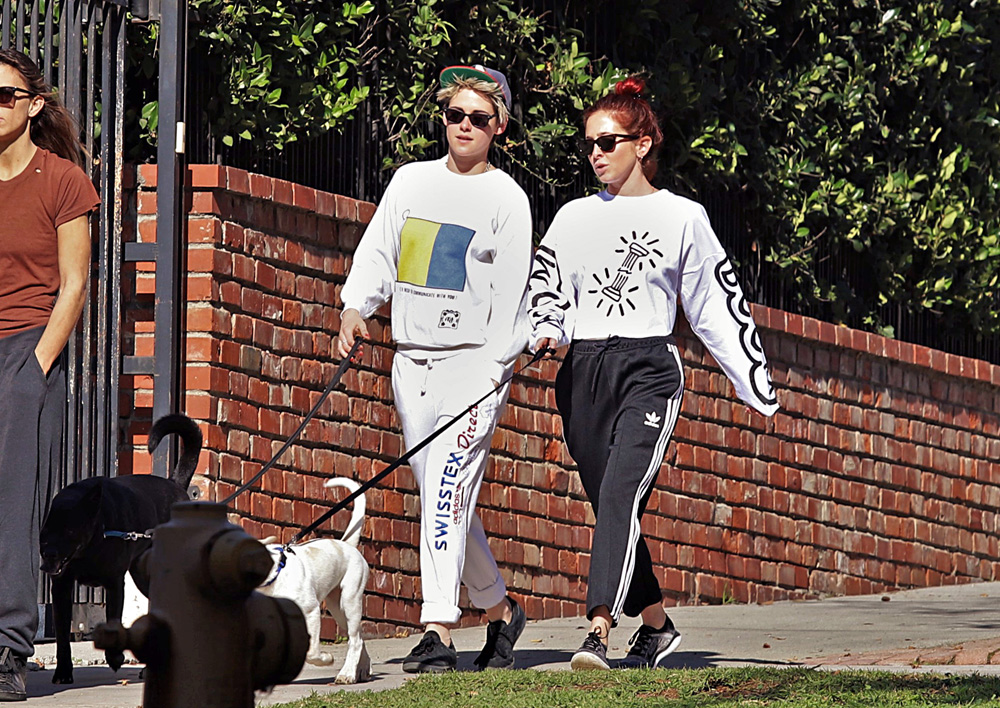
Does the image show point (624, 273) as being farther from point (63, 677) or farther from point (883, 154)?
point (883, 154)

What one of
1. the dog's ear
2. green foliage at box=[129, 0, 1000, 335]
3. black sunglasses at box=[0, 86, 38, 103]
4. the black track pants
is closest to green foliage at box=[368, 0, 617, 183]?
green foliage at box=[129, 0, 1000, 335]

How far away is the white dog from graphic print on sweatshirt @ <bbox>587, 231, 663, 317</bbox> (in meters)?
1.17

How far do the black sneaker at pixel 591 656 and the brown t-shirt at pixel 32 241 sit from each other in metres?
2.14

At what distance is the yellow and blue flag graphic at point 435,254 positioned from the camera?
6.57m

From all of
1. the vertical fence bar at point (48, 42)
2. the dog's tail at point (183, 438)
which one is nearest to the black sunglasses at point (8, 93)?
the vertical fence bar at point (48, 42)

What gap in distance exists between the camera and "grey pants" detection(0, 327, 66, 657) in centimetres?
Answer: 561

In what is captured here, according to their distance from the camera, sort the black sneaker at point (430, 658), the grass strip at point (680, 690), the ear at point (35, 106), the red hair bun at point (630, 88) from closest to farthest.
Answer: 1. the grass strip at point (680, 690)
2. the ear at point (35, 106)
3. the black sneaker at point (430, 658)
4. the red hair bun at point (630, 88)

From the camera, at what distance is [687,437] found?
9.98 m

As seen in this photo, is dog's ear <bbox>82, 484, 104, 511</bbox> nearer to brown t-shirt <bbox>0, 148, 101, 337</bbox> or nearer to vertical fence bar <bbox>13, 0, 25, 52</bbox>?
brown t-shirt <bbox>0, 148, 101, 337</bbox>

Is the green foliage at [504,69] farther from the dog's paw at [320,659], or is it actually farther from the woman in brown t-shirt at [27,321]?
the dog's paw at [320,659]

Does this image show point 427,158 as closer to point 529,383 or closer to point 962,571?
point 529,383

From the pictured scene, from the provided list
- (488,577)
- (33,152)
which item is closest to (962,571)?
(488,577)

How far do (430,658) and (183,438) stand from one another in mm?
1208

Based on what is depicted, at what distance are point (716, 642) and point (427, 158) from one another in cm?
281
